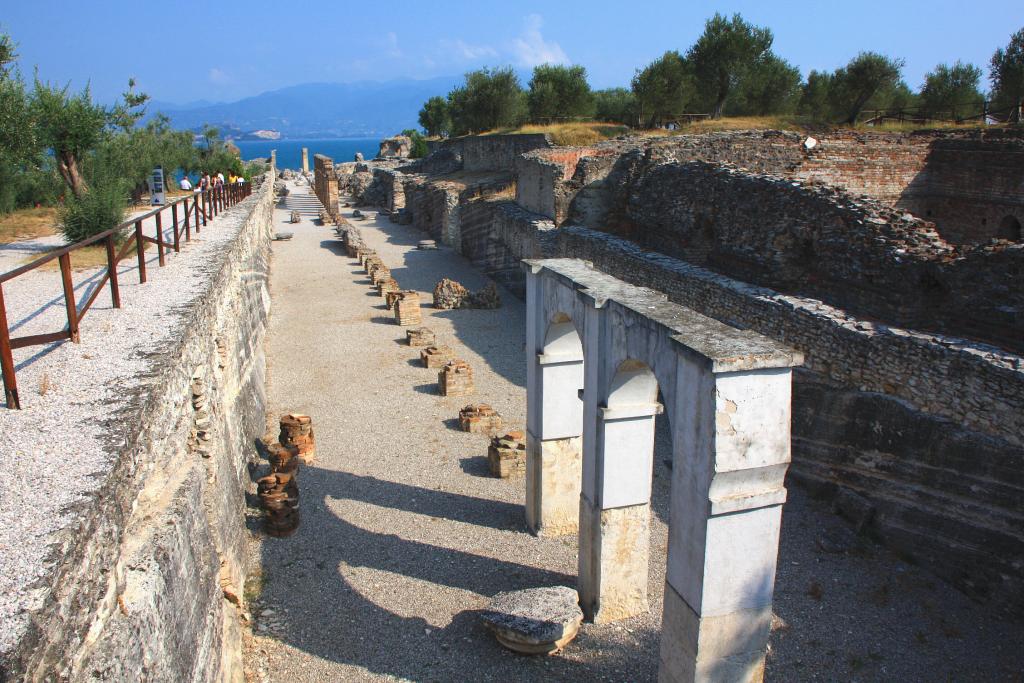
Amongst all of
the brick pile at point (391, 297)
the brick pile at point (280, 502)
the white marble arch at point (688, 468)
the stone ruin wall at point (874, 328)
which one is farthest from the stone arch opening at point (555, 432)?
the brick pile at point (391, 297)

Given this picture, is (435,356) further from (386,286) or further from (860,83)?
(860,83)

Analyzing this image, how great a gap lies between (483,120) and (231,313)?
38.2 metres

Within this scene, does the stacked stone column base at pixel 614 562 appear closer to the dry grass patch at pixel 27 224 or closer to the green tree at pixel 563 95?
the dry grass patch at pixel 27 224

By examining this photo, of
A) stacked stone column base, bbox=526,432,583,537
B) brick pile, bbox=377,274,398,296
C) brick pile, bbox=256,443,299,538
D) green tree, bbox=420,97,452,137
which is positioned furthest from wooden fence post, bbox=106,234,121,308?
green tree, bbox=420,97,452,137

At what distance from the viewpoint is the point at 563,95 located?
149 feet

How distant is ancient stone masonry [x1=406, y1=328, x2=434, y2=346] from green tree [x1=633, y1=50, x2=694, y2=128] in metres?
26.1

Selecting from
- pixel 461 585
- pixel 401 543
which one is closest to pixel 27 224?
pixel 401 543

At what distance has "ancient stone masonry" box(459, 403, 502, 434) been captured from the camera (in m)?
11.8

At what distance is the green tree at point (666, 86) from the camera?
3788 cm

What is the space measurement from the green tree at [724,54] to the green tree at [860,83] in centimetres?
420

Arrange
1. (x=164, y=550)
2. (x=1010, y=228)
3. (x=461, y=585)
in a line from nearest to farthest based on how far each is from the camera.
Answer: (x=164, y=550), (x=461, y=585), (x=1010, y=228)

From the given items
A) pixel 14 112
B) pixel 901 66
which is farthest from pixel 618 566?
pixel 901 66

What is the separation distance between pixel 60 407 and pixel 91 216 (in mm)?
9025

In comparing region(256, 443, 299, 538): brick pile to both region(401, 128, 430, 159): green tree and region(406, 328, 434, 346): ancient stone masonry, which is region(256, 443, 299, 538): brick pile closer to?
region(406, 328, 434, 346): ancient stone masonry
